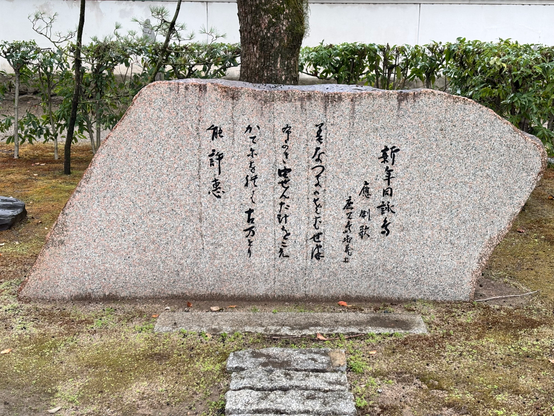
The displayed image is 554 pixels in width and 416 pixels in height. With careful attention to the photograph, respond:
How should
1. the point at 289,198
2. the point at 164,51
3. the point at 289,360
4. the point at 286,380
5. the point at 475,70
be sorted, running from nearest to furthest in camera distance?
the point at 286,380 < the point at 289,360 < the point at 289,198 < the point at 475,70 < the point at 164,51

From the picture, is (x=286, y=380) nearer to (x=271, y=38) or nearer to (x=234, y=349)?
(x=234, y=349)

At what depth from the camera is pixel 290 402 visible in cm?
294

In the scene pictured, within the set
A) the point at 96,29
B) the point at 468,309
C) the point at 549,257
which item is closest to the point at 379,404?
the point at 468,309

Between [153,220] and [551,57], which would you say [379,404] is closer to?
[153,220]

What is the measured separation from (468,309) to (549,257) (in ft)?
5.11

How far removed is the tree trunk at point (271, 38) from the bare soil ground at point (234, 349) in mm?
2082

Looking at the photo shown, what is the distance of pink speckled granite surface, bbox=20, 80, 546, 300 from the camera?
13.0ft

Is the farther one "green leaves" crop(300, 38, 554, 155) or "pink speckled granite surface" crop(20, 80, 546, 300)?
"green leaves" crop(300, 38, 554, 155)

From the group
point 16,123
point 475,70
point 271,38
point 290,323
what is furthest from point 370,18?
point 290,323

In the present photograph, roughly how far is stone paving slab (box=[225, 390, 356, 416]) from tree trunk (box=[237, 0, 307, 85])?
9.41ft

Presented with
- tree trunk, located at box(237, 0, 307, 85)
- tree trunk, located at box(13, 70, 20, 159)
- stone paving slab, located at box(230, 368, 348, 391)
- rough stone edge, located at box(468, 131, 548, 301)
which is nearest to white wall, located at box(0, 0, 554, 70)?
tree trunk, located at box(13, 70, 20, 159)

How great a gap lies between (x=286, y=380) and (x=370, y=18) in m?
7.34

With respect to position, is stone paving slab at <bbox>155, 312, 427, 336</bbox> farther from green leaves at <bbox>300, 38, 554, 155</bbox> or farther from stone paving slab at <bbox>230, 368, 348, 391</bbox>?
green leaves at <bbox>300, 38, 554, 155</bbox>

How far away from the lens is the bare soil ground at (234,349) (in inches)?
121
